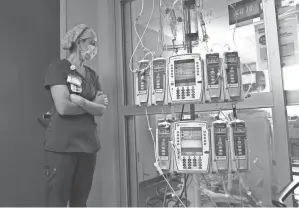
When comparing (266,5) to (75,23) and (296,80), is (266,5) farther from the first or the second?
(75,23)

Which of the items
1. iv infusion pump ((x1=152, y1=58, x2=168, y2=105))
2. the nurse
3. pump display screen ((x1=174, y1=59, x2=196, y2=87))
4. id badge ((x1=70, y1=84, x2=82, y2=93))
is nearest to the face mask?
the nurse

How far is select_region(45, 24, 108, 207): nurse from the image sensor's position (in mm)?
1506

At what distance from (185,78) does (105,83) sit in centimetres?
119

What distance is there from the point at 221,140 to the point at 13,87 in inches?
61.2

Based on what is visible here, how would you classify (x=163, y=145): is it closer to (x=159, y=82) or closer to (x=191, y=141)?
(x=191, y=141)

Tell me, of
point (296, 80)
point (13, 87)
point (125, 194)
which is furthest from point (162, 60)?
point (125, 194)

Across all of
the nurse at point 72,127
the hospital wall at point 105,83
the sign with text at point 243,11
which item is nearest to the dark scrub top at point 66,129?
the nurse at point 72,127

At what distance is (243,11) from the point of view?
5.65ft

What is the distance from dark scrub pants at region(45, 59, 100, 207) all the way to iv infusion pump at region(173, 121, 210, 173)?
0.59m

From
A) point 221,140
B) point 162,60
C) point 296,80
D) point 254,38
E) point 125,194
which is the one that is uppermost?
point 254,38

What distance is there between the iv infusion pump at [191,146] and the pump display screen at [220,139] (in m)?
0.05

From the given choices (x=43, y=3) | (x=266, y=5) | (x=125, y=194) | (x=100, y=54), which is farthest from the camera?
(x=100, y=54)

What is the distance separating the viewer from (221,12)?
1.84m

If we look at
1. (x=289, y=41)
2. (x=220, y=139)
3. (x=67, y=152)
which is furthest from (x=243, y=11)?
(x=67, y=152)
